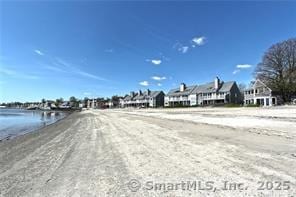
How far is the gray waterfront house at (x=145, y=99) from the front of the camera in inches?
4109

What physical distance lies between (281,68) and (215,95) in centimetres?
2457

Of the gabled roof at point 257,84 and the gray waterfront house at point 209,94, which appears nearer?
the gabled roof at point 257,84

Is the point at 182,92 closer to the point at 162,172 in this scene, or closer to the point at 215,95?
the point at 215,95

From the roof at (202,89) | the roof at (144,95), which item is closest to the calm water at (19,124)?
the roof at (202,89)

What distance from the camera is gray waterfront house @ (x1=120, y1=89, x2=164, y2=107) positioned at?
10438cm

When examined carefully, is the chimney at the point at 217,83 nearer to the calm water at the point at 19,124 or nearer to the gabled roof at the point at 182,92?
the gabled roof at the point at 182,92

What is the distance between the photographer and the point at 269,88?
172ft

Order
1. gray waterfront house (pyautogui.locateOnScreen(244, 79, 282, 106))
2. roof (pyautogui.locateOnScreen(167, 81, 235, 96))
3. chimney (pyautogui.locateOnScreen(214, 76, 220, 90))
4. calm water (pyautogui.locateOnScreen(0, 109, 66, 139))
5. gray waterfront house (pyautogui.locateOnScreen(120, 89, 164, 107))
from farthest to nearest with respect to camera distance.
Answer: gray waterfront house (pyautogui.locateOnScreen(120, 89, 164, 107)), chimney (pyautogui.locateOnScreen(214, 76, 220, 90)), roof (pyautogui.locateOnScreen(167, 81, 235, 96)), gray waterfront house (pyautogui.locateOnScreen(244, 79, 282, 106)), calm water (pyautogui.locateOnScreen(0, 109, 66, 139))

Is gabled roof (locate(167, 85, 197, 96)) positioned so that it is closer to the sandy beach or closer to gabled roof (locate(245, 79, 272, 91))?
gabled roof (locate(245, 79, 272, 91))

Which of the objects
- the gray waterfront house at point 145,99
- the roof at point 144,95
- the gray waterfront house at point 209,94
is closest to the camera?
the gray waterfront house at point 209,94

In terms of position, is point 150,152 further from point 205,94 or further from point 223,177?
point 205,94

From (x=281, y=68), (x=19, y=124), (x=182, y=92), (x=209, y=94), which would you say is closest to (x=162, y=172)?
(x=19, y=124)

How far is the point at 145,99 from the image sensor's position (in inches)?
4390

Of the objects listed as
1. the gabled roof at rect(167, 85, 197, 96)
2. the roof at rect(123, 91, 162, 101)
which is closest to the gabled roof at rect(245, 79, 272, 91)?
the gabled roof at rect(167, 85, 197, 96)
